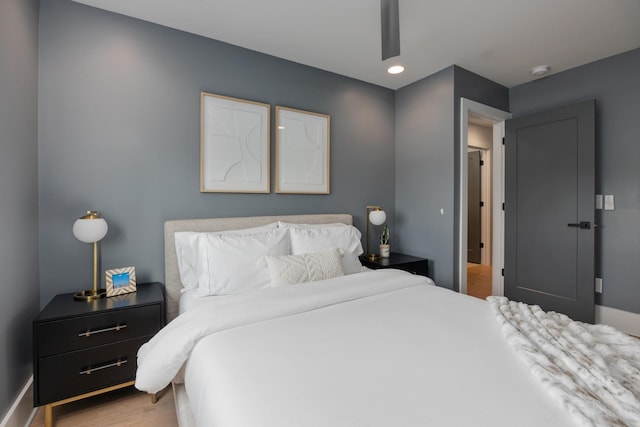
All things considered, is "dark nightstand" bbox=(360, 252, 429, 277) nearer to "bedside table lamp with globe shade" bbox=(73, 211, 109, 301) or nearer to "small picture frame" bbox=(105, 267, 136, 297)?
"small picture frame" bbox=(105, 267, 136, 297)

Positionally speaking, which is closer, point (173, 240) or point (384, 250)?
point (173, 240)

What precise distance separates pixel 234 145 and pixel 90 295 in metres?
1.51

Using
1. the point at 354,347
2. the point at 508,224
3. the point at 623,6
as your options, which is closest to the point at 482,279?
the point at 508,224

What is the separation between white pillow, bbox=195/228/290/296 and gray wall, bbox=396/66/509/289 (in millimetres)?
1891

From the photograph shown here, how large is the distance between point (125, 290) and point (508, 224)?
12.9ft

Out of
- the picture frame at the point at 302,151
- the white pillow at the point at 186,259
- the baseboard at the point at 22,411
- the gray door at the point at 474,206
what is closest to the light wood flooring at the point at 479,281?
the gray door at the point at 474,206

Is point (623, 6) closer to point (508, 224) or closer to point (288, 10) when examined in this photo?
point (508, 224)

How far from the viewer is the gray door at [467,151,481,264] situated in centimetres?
586

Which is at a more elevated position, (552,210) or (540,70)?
(540,70)

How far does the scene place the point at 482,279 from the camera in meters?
4.85

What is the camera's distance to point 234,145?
8.57 feet

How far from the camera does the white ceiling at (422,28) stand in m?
2.13

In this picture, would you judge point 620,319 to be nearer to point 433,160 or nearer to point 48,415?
point 433,160

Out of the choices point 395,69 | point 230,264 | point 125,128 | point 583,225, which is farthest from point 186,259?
point 583,225
